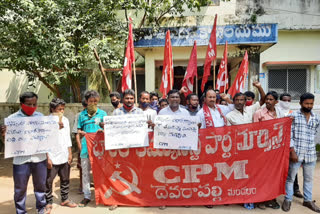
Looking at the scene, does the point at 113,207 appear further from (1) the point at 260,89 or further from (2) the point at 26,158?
(1) the point at 260,89

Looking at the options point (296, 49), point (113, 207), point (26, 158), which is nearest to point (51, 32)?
point (26, 158)

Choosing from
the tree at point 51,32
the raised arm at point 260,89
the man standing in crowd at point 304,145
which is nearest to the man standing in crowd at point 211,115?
the raised arm at point 260,89

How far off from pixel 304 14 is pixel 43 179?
1136 cm

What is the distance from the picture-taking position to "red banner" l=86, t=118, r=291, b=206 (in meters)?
3.58

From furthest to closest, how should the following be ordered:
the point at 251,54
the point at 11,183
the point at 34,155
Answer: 1. the point at 251,54
2. the point at 11,183
3. the point at 34,155

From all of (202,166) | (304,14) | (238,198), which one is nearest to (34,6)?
(202,166)

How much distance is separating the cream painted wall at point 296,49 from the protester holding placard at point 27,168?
9.27 metres

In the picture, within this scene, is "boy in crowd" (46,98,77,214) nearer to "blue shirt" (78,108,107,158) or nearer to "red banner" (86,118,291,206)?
"blue shirt" (78,108,107,158)

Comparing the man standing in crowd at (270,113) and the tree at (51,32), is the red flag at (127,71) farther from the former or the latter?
the man standing in crowd at (270,113)

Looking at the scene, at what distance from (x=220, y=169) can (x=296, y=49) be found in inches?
341

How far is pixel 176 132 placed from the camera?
348cm

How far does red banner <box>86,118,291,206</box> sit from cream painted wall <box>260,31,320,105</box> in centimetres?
727

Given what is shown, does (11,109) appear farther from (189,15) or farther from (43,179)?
(189,15)

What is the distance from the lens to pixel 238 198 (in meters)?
3.56
